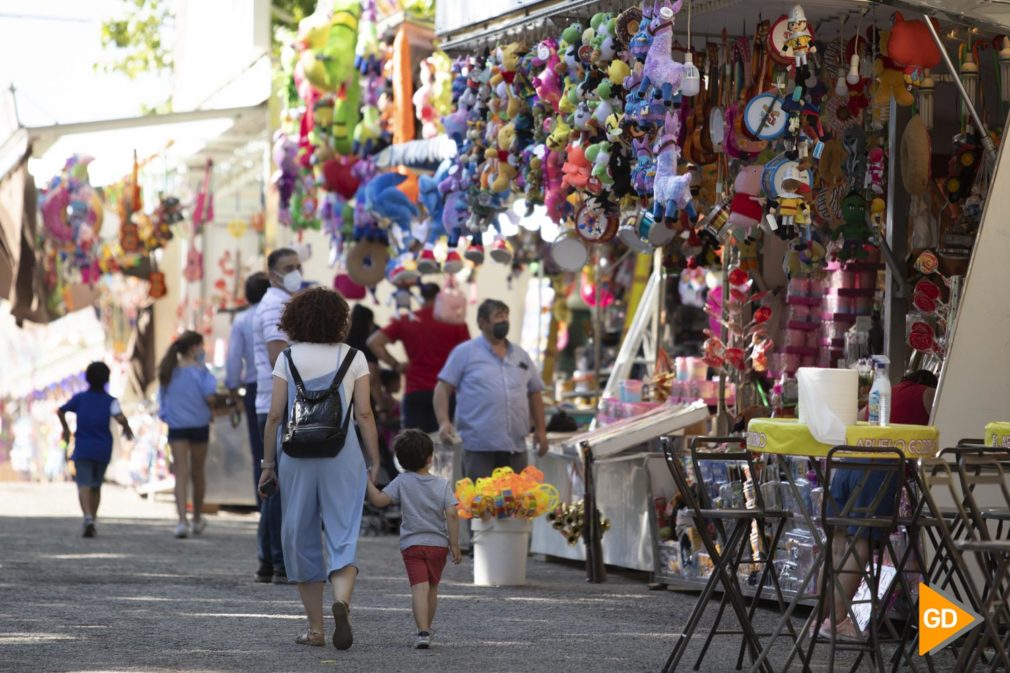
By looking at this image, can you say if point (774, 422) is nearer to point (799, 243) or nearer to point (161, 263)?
point (799, 243)

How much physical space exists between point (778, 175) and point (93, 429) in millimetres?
7064

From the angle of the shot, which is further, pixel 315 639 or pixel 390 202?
pixel 390 202

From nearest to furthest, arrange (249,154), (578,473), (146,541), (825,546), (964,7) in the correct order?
(825,546)
(964,7)
(578,473)
(146,541)
(249,154)

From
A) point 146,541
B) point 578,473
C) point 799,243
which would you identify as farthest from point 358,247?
point 799,243

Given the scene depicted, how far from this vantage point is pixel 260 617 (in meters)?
8.42

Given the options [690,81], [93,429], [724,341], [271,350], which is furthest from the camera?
[93,429]

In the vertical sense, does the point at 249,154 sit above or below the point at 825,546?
above

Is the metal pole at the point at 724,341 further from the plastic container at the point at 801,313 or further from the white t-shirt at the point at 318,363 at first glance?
the white t-shirt at the point at 318,363

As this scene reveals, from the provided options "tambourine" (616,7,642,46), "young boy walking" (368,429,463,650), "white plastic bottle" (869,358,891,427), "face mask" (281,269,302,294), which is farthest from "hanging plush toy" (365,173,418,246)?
"white plastic bottle" (869,358,891,427)

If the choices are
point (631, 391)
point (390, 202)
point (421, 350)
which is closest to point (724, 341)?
point (631, 391)

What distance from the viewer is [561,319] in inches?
639

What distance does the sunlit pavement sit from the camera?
7.08 metres

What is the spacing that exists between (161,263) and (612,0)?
12646 millimetres

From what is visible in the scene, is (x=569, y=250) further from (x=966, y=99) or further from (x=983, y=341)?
(x=983, y=341)
